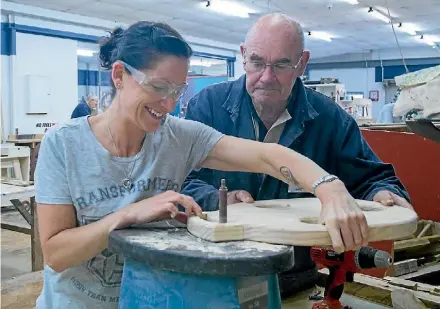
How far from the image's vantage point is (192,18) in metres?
10.0

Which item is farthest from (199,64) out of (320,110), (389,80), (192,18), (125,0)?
(320,110)

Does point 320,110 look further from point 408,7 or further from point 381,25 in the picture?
point 381,25

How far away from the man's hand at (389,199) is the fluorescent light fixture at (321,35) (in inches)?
425

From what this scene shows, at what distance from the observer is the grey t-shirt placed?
1.29m

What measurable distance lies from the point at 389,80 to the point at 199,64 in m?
6.26

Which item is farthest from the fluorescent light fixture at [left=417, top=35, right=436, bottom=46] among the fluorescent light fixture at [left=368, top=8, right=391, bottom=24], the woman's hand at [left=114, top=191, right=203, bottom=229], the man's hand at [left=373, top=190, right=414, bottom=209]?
the woman's hand at [left=114, top=191, right=203, bottom=229]

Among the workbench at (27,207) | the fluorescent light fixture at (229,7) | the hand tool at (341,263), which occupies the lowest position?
the workbench at (27,207)

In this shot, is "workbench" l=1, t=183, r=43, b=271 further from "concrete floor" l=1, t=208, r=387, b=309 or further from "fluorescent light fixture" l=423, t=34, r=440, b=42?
"fluorescent light fixture" l=423, t=34, r=440, b=42

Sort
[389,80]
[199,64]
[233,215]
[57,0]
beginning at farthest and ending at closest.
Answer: [199,64]
[389,80]
[57,0]
[233,215]

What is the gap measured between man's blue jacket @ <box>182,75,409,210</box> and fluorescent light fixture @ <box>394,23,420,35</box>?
10063 mm

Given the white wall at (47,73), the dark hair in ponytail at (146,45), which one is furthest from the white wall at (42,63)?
the dark hair in ponytail at (146,45)

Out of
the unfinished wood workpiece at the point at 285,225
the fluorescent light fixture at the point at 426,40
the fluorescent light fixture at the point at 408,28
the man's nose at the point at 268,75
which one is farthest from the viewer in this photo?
the fluorescent light fixture at the point at 426,40

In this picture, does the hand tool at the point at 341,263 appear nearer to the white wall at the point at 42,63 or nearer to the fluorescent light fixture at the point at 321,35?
the white wall at the point at 42,63

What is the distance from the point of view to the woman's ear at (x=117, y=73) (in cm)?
136
